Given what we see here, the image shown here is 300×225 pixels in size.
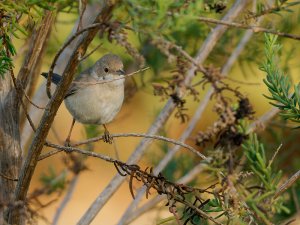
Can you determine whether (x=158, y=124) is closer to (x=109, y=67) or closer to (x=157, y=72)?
(x=109, y=67)

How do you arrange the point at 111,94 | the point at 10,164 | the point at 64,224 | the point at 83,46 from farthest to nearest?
the point at 64,224 → the point at 111,94 → the point at 10,164 → the point at 83,46

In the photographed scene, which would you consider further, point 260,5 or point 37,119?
point 37,119

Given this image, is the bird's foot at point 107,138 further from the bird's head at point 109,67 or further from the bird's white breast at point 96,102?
the bird's head at point 109,67

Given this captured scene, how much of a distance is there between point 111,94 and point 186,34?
51cm

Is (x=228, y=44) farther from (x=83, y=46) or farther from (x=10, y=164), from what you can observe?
(x=83, y=46)

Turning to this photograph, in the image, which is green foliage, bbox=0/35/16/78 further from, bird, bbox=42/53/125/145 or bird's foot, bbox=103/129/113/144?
bird, bbox=42/53/125/145

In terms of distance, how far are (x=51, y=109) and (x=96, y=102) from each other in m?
1.50

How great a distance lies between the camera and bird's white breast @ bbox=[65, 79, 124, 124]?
2.76 m

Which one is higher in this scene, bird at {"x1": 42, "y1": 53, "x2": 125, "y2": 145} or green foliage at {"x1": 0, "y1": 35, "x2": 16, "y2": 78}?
bird at {"x1": 42, "y1": 53, "x2": 125, "y2": 145}

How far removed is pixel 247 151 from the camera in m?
1.14

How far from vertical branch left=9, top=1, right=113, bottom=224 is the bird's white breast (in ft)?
4.08

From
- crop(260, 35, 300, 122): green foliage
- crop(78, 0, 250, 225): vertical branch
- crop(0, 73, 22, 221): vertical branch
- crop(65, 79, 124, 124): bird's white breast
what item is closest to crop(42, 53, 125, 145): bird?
crop(65, 79, 124, 124): bird's white breast

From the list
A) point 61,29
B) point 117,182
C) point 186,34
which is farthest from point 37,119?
point 61,29

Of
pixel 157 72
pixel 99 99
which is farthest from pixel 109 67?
pixel 157 72
